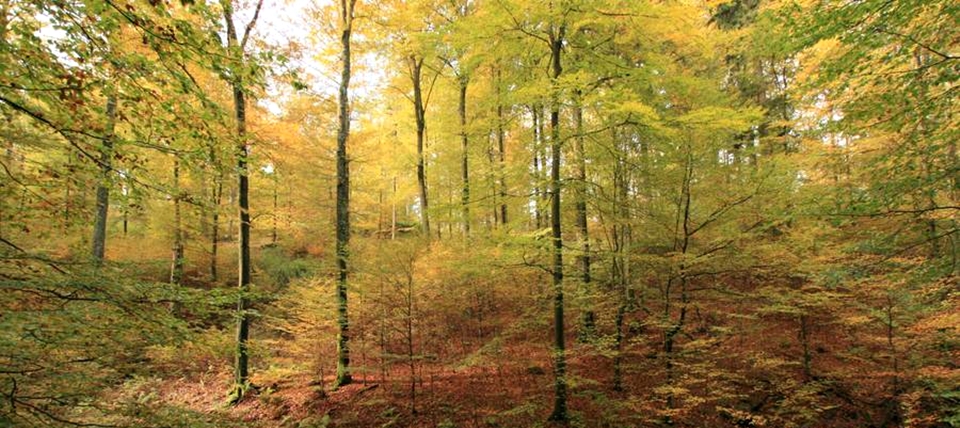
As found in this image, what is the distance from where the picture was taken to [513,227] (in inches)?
327

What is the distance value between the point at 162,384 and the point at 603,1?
1394cm

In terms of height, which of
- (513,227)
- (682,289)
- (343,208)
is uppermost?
(343,208)

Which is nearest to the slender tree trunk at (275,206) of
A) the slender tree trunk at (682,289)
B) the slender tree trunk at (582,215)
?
the slender tree trunk at (582,215)

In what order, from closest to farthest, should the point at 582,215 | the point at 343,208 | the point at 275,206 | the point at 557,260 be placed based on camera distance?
the point at 557,260
the point at 343,208
the point at 582,215
the point at 275,206

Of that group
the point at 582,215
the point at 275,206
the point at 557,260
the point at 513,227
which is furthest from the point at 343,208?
the point at 275,206

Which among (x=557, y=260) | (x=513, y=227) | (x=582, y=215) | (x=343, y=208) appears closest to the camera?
(x=557, y=260)

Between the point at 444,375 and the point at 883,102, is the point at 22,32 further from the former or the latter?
the point at 444,375

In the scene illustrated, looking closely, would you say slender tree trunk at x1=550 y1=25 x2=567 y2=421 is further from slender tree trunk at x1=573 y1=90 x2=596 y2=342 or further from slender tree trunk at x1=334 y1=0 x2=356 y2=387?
slender tree trunk at x1=334 y1=0 x2=356 y2=387

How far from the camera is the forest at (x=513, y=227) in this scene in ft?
10.4

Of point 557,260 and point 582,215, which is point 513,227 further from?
point 582,215

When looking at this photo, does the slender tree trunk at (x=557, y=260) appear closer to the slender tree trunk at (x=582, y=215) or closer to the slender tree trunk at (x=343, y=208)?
the slender tree trunk at (x=582, y=215)

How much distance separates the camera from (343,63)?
935 centimetres

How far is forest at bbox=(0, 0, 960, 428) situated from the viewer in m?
3.18

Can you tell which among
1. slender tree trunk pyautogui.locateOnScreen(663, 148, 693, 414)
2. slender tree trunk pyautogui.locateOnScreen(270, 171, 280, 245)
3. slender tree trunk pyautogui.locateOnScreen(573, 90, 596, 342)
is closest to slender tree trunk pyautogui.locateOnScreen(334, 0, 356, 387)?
slender tree trunk pyautogui.locateOnScreen(270, 171, 280, 245)
